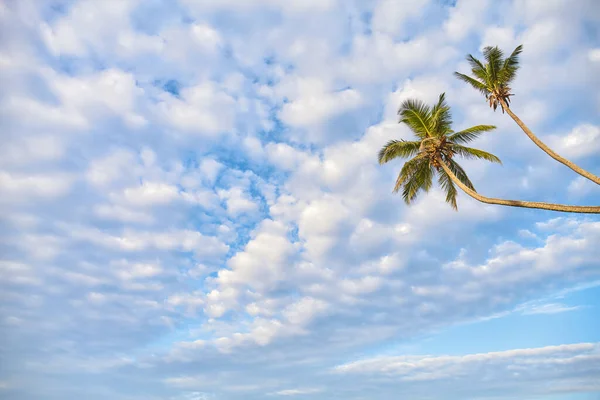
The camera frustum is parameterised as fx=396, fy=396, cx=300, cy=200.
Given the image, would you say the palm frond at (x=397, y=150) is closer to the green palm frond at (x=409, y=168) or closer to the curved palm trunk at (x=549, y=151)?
the green palm frond at (x=409, y=168)

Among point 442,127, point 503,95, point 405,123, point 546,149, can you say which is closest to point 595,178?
point 546,149

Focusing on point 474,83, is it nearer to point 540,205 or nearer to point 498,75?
point 498,75

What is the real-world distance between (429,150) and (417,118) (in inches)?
109

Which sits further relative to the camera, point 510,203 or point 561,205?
point 510,203

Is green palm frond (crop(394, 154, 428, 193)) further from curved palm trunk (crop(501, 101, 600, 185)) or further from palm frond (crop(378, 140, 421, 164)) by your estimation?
curved palm trunk (crop(501, 101, 600, 185))

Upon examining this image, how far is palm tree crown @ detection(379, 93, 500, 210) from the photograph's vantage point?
87.5 feet

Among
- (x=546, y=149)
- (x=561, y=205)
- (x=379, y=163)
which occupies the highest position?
(x=379, y=163)

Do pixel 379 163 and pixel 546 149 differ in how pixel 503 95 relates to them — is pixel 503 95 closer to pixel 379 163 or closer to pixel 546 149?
pixel 546 149

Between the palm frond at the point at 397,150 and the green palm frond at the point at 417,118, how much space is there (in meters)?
1.06

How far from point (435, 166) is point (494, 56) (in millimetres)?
8002

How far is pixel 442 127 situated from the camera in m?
27.7

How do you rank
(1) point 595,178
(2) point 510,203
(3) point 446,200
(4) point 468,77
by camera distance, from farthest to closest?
1. (3) point 446,200
2. (4) point 468,77
3. (2) point 510,203
4. (1) point 595,178

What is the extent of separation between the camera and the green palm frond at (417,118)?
27.6 metres

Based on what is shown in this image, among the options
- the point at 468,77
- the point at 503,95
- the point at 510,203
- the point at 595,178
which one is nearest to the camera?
the point at 595,178
